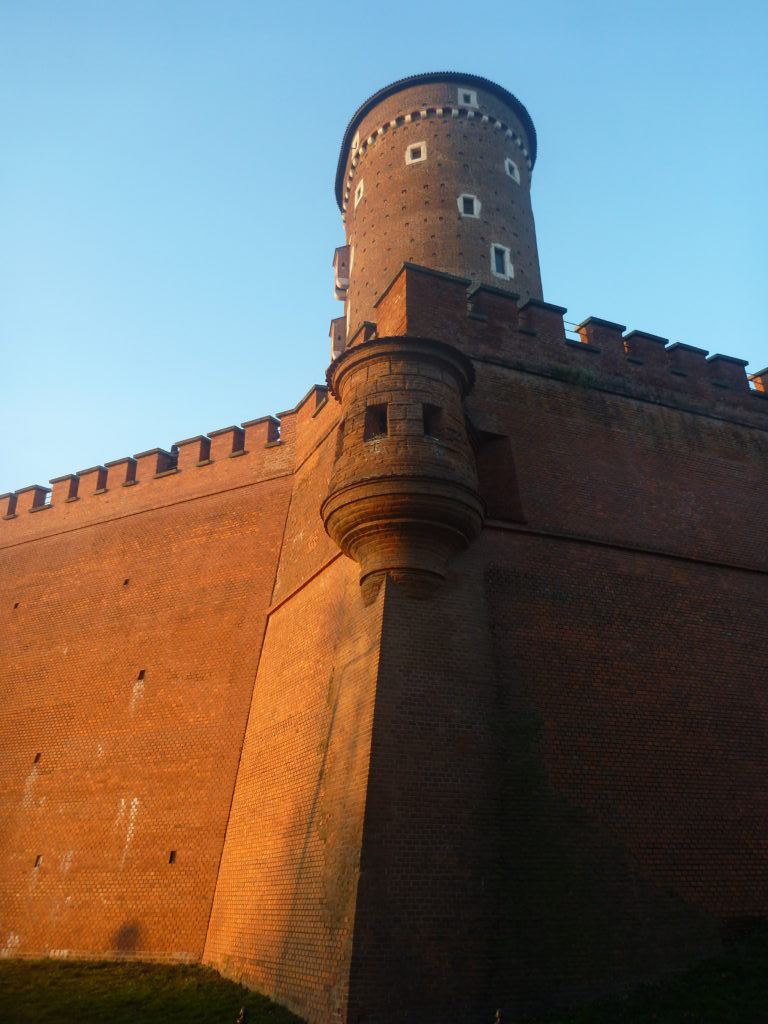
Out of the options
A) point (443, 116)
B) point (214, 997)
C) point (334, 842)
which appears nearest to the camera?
point (334, 842)

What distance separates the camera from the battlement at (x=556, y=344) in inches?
506

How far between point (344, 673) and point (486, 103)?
19.4 meters

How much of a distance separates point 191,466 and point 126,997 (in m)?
12.3

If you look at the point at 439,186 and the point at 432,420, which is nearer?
the point at 432,420

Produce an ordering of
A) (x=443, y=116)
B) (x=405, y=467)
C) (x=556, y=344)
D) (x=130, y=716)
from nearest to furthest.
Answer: (x=405, y=467)
(x=556, y=344)
(x=130, y=716)
(x=443, y=116)

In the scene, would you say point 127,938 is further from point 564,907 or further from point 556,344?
point 556,344

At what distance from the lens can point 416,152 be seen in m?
21.2

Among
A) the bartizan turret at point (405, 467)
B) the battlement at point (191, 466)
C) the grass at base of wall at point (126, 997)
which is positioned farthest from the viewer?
the battlement at point (191, 466)

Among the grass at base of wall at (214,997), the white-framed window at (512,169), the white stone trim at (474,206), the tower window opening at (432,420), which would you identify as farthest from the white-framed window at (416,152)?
the grass at base of wall at (214,997)

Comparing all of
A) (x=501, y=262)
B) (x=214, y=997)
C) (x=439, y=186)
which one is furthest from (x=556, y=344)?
(x=214, y=997)

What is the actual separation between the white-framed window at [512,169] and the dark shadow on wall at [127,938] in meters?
21.0

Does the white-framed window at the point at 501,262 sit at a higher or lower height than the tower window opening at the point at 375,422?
higher

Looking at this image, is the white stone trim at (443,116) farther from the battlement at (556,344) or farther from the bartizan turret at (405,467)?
the bartizan turret at (405,467)

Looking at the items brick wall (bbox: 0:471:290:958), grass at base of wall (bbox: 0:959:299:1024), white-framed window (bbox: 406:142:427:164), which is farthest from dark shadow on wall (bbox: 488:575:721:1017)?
white-framed window (bbox: 406:142:427:164)
